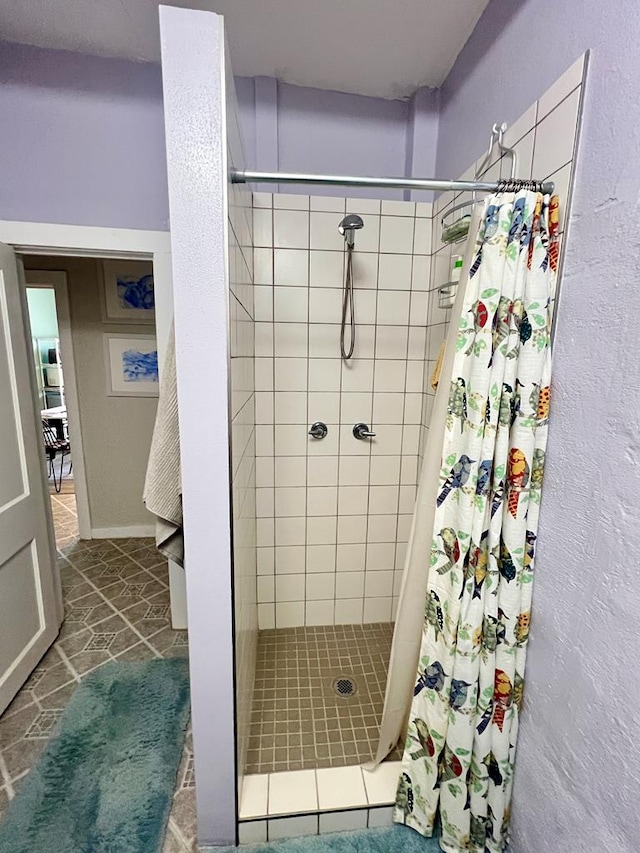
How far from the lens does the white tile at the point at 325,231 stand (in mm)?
1715

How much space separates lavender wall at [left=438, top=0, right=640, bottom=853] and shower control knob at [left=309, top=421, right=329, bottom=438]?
3.45ft

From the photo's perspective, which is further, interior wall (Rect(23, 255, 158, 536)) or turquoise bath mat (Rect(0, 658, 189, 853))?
interior wall (Rect(23, 255, 158, 536))

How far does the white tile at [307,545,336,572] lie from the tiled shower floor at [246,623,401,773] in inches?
13.1

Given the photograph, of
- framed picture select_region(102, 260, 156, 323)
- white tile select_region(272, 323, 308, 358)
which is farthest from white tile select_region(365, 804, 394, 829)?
framed picture select_region(102, 260, 156, 323)

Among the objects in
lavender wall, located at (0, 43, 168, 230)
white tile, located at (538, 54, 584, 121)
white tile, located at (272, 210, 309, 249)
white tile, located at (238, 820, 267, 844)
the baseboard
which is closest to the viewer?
white tile, located at (538, 54, 584, 121)

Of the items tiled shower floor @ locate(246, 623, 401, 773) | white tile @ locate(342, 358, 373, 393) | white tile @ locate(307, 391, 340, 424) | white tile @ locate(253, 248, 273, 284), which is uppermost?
white tile @ locate(253, 248, 273, 284)

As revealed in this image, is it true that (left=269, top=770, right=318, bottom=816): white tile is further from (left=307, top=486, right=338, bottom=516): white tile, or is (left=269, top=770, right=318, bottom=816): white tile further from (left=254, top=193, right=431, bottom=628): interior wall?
(left=307, top=486, right=338, bottom=516): white tile

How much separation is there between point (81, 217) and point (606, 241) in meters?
1.92

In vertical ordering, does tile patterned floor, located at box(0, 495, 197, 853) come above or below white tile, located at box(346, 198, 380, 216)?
below

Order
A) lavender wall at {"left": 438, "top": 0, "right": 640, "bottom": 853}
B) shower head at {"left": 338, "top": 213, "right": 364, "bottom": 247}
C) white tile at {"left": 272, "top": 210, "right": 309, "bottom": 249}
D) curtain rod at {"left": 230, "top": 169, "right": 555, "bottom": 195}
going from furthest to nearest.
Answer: white tile at {"left": 272, "top": 210, "right": 309, "bottom": 249} → shower head at {"left": 338, "top": 213, "right": 364, "bottom": 247} → curtain rod at {"left": 230, "top": 169, "right": 555, "bottom": 195} → lavender wall at {"left": 438, "top": 0, "right": 640, "bottom": 853}

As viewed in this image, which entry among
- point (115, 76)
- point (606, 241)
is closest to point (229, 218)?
point (606, 241)

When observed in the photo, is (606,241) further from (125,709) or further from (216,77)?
(125,709)

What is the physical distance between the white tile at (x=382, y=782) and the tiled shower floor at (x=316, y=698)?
7 centimetres

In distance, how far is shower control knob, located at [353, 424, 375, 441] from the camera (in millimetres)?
1885
